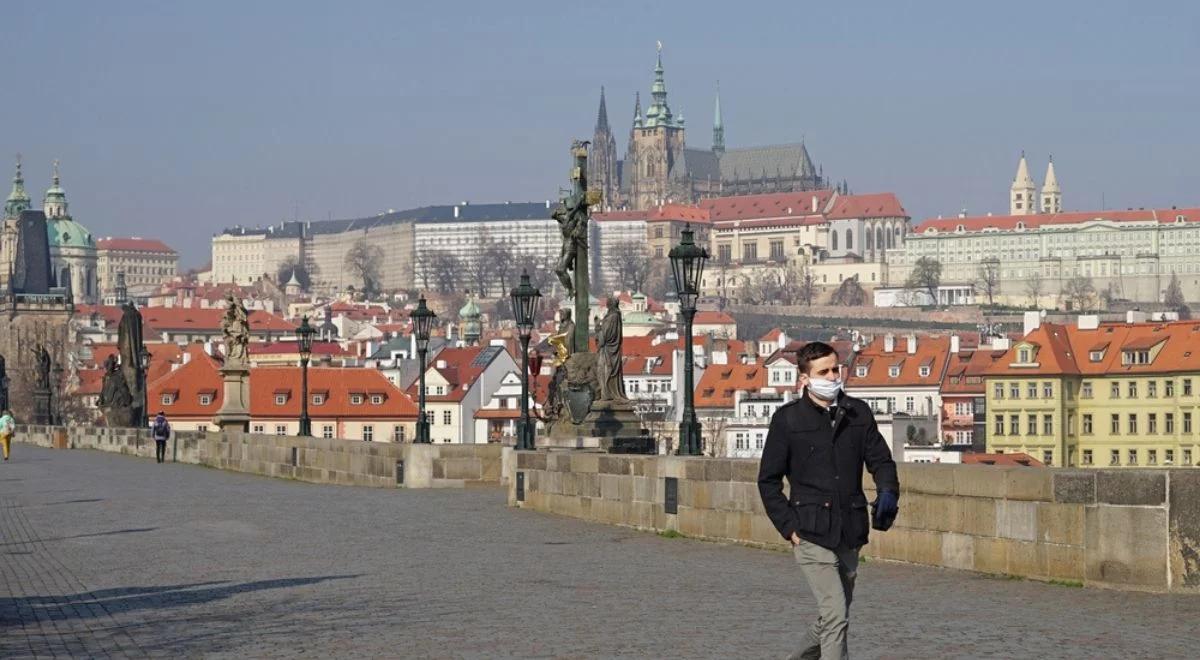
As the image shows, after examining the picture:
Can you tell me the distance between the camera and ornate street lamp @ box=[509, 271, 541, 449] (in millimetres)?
28922

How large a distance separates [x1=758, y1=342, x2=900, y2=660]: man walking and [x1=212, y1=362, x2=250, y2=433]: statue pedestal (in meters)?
34.1

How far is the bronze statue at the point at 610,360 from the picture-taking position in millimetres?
26406

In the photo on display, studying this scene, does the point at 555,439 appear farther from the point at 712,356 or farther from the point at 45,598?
the point at 712,356

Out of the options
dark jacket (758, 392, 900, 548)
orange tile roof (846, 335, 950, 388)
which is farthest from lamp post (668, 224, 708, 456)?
orange tile roof (846, 335, 950, 388)

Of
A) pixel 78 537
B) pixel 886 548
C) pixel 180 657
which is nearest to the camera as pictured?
pixel 180 657

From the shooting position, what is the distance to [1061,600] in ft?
46.1

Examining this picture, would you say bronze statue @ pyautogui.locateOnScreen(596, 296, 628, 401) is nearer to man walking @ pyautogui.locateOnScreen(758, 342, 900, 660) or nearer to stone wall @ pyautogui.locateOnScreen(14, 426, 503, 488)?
stone wall @ pyautogui.locateOnScreen(14, 426, 503, 488)

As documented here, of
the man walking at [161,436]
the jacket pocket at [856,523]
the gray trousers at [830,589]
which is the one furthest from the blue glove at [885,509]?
the man walking at [161,436]

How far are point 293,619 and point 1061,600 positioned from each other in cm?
478

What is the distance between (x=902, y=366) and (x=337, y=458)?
296ft

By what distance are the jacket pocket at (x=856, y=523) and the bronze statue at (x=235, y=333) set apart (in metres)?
34.6

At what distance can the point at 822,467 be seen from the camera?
10094 millimetres

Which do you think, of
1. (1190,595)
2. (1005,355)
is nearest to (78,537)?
(1190,595)

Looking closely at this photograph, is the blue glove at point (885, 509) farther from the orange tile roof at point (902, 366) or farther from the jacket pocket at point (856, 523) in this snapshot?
the orange tile roof at point (902, 366)
